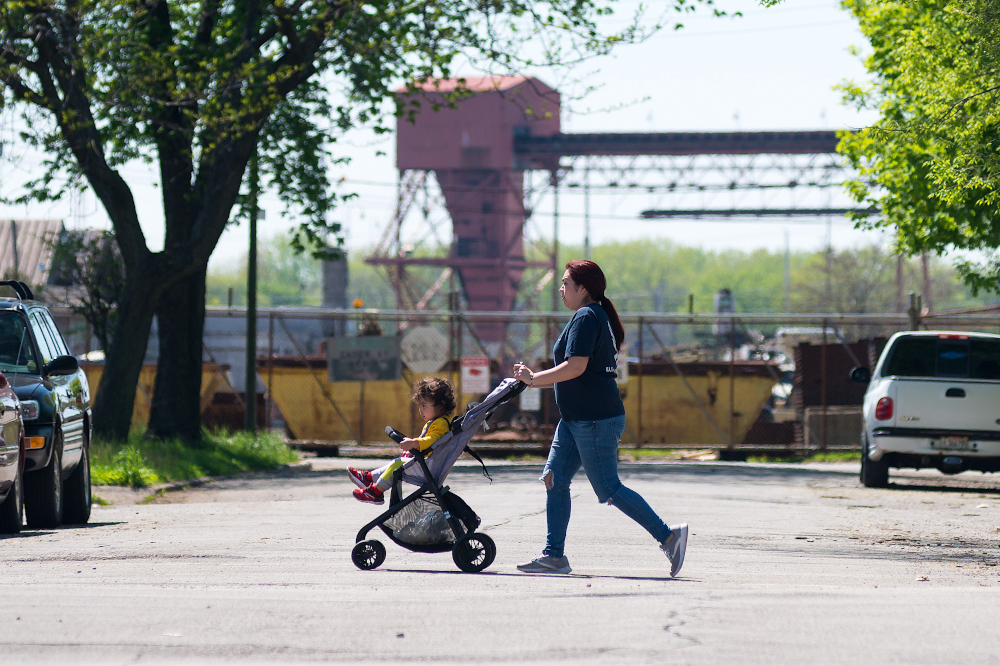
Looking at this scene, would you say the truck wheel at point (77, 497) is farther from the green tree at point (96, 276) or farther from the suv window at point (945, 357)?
the green tree at point (96, 276)

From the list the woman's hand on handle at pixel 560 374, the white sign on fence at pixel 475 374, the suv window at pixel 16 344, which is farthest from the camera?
the white sign on fence at pixel 475 374

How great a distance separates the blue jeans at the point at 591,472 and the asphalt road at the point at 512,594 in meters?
0.28

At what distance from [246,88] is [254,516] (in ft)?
28.2

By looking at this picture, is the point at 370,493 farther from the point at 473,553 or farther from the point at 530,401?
the point at 530,401

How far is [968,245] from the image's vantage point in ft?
51.0

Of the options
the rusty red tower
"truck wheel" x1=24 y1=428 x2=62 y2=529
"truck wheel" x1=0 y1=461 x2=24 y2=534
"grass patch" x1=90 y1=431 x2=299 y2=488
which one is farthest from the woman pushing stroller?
the rusty red tower

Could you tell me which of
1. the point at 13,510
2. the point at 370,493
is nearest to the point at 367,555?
the point at 370,493

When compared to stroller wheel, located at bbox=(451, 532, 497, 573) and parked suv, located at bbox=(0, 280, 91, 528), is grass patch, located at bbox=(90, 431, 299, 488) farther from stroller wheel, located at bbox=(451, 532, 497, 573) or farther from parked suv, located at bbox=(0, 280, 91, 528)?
stroller wheel, located at bbox=(451, 532, 497, 573)

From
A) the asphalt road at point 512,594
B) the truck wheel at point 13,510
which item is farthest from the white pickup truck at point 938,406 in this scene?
the truck wheel at point 13,510

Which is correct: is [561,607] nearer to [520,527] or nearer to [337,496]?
[520,527]

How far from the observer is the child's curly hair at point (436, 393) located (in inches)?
271

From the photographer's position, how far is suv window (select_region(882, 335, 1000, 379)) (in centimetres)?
1460

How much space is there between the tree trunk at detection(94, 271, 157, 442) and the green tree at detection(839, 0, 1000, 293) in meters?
10.1

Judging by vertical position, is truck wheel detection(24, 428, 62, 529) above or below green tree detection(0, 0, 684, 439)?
below
